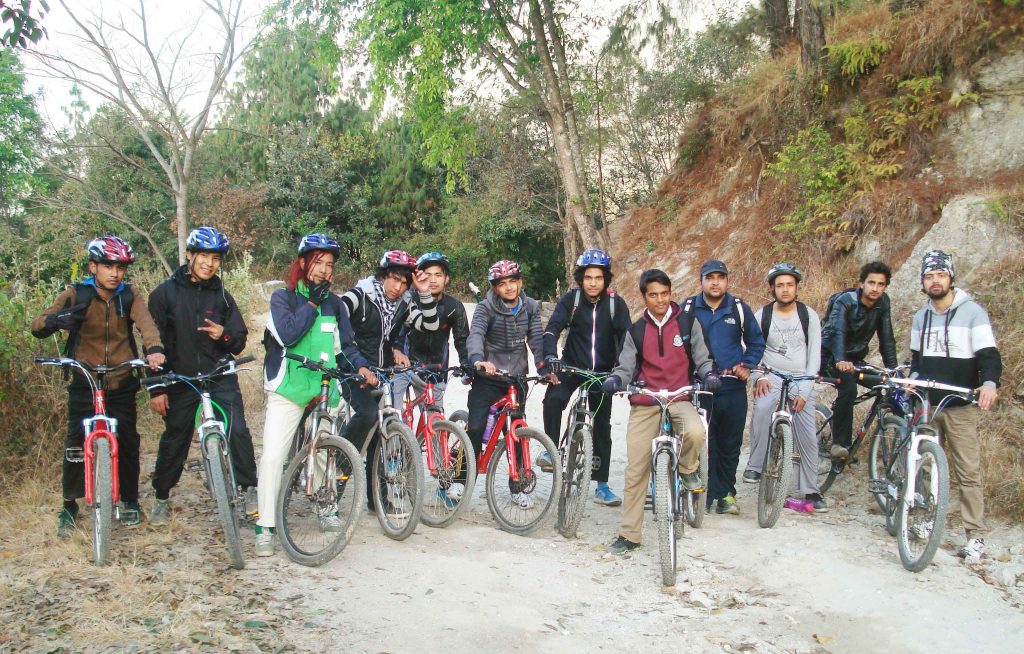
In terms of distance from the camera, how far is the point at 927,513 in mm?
5625

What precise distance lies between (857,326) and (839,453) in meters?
1.16

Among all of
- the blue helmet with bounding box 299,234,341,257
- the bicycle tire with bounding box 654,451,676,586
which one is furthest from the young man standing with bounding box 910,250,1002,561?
the blue helmet with bounding box 299,234,341,257

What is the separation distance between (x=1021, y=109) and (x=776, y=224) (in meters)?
3.89

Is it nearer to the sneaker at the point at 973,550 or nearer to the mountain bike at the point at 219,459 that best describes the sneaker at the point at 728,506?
the sneaker at the point at 973,550

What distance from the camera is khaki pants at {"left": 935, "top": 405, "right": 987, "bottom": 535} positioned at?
19.0 feet

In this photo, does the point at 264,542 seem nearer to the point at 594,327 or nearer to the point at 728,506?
the point at 594,327

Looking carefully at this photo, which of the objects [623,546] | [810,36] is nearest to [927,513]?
[623,546]

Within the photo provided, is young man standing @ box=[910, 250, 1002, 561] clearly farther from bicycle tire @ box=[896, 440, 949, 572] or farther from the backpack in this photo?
the backpack

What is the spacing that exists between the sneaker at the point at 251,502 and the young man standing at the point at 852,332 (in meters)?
4.91

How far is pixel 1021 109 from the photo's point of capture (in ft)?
35.4

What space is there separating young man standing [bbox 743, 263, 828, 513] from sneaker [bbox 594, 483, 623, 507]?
Result: 1159 mm

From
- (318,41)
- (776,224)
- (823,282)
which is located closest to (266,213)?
(318,41)

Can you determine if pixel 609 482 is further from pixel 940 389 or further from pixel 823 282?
pixel 823 282

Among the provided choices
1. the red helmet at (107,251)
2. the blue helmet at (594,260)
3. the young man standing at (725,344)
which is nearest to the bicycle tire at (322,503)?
the red helmet at (107,251)
